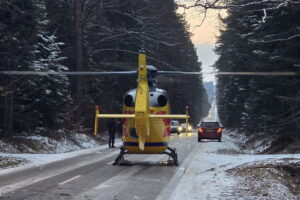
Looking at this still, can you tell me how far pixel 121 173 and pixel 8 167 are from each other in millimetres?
4250

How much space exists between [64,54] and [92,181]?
90.3 feet

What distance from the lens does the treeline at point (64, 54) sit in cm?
2350

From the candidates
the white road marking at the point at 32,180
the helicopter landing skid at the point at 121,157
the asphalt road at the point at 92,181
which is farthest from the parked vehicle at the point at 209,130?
the white road marking at the point at 32,180

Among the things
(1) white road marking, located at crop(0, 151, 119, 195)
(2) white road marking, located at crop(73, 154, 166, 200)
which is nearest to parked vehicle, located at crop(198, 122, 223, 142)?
(1) white road marking, located at crop(0, 151, 119, 195)

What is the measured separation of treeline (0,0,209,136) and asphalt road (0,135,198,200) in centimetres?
457

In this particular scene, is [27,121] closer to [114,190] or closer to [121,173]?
[121,173]

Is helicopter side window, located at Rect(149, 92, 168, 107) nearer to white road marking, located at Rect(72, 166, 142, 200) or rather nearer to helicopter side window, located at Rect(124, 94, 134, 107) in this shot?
helicopter side window, located at Rect(124, 94, 134, 107)

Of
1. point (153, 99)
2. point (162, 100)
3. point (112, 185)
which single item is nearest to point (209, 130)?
point (162, 100)

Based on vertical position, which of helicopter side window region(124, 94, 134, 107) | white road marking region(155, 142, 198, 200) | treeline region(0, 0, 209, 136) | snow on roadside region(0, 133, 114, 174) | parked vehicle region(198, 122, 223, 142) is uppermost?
treeline region(0, 0, 209, 136)

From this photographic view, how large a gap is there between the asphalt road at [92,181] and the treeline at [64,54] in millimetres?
4574

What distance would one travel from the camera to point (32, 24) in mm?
24062

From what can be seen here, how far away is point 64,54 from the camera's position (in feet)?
133

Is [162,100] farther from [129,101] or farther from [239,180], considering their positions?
[239,180]

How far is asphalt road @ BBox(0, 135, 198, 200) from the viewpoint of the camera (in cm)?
1164
